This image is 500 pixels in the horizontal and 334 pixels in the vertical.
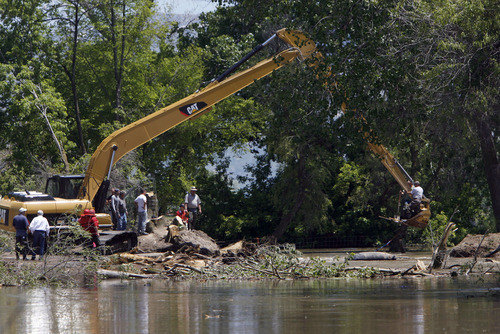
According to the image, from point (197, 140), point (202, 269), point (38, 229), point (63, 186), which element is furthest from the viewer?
point (197, 140)

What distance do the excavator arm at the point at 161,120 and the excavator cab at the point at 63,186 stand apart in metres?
0.55

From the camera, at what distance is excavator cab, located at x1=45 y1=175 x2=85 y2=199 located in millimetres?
24812

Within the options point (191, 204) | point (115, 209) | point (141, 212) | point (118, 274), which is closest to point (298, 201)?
point (191, 204)

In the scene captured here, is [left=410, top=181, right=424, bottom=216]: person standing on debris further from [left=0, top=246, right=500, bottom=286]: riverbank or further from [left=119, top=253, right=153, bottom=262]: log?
[left=119, top=253, right=153, bottom=262]: log

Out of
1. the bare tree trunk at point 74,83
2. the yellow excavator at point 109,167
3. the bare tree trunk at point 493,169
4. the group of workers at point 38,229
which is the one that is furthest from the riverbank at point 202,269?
the bare tree trunk at point 74,83

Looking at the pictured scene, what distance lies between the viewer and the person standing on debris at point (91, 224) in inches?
838

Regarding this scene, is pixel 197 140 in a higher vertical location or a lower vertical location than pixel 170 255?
higher

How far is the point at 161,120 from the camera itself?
83.5 ft

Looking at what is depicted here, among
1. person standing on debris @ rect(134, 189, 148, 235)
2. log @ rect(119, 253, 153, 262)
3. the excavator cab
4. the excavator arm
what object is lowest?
log @ rect(119, 253, 153, 262)

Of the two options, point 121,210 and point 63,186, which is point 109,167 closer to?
point 63,186

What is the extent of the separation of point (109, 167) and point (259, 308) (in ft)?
45.0

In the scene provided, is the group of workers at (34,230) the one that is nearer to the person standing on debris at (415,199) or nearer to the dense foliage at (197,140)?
the dense foliage at (197,140)

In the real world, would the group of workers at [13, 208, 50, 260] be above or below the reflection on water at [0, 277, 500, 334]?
above

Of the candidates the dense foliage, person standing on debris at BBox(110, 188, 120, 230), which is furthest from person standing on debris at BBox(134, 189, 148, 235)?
the dense foliage
